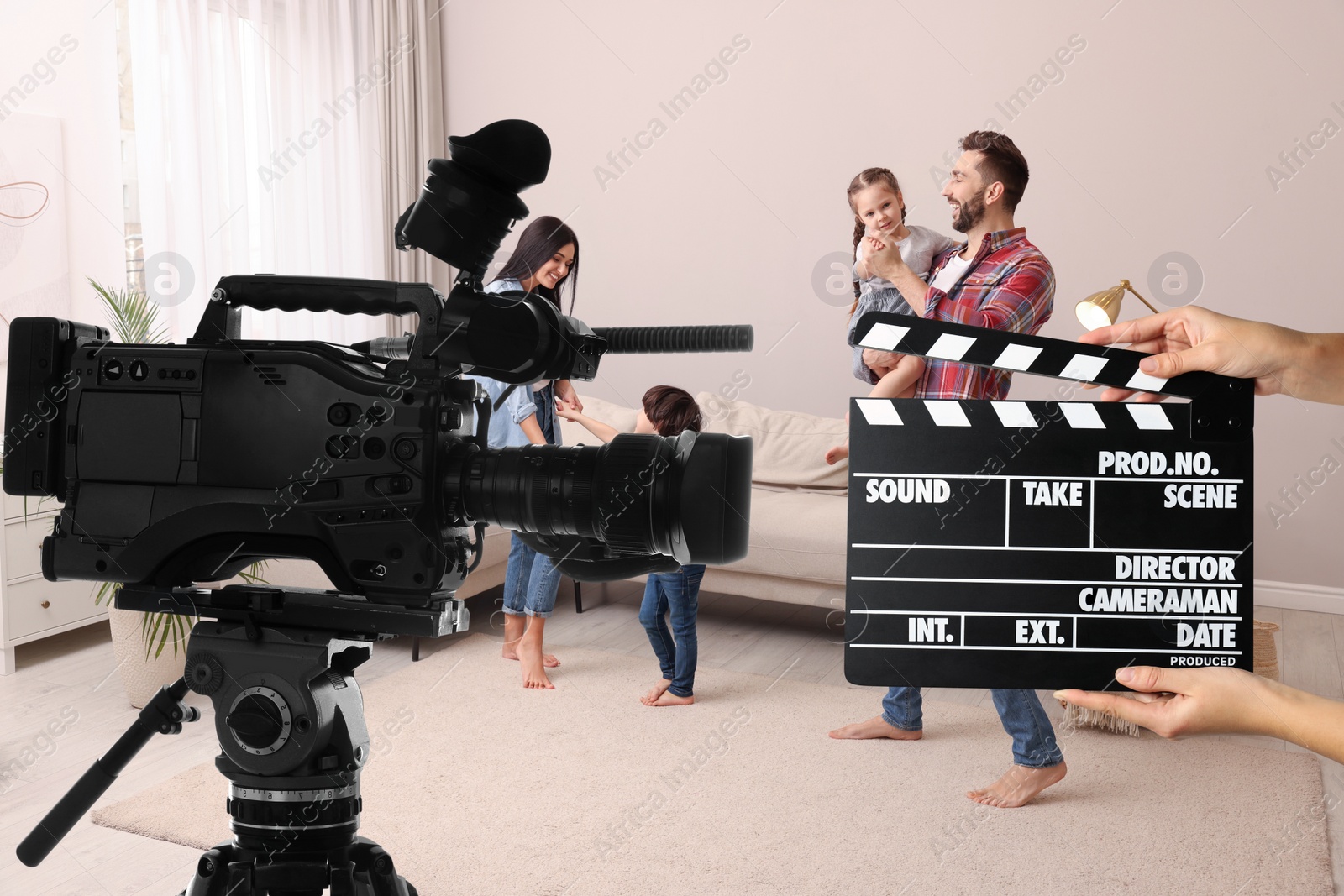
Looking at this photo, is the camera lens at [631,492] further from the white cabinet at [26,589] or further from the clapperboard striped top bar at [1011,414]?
the white cabinet at [26,589]

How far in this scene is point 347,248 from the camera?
4.48 metres

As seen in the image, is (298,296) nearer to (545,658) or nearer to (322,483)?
(322,483)

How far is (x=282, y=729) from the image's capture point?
883 millimetres

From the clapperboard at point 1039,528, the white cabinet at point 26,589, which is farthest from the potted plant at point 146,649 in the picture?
the clapperboard at point 1039,528

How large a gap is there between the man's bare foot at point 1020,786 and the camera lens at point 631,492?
1655 millimetres

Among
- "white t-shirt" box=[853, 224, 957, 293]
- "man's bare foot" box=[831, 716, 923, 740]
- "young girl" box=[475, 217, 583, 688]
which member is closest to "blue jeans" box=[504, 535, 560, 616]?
"young girl" box=[475, 217, 583, 688]

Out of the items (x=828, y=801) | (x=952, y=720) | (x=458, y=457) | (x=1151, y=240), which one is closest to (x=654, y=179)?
(x=1151, y=240)

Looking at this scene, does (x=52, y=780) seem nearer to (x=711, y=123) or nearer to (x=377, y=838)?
(x=377, y=838)

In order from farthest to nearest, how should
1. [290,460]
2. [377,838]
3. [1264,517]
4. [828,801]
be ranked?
1. [1264,517]
2. [828,801]
3. [377,838]
4. [290,460]

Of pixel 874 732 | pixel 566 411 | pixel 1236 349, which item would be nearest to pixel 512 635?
pixel 566 411

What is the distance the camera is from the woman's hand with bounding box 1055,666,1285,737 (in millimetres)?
984

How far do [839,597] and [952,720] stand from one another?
23.0 inches

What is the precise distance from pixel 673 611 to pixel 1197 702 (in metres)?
1.89

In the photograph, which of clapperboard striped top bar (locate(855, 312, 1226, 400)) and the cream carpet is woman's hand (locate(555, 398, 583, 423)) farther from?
clapperboard striped top bar (locate(855, 312, 1226, 400))
